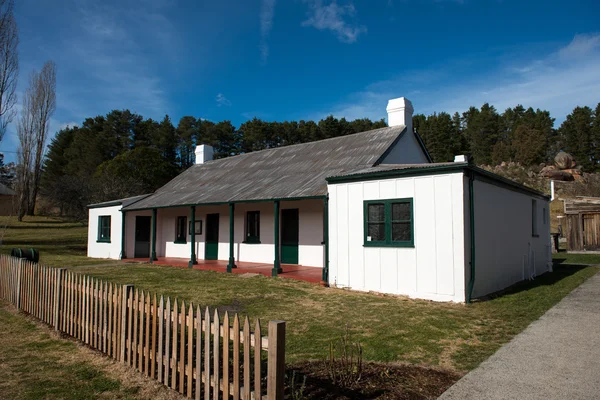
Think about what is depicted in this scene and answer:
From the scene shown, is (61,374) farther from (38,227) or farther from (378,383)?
(38,227)

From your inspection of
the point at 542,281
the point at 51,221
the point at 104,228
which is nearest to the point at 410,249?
the point at 542,281

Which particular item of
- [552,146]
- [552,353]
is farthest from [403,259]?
[552,146]

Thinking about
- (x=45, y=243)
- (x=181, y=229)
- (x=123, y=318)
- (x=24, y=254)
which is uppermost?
(x=181, y=229)

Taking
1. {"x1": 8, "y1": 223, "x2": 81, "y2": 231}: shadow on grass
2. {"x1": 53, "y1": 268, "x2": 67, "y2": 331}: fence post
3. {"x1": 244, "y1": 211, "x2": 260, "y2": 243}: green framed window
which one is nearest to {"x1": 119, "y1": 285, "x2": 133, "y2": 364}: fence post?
{"x1": 53, "y1": 268, "x2": 67, "y2": 331}: fence post

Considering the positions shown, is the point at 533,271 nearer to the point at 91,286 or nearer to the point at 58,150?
the point at 91,286

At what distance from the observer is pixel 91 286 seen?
5.52 m

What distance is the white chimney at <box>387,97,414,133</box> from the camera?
15.4 meters

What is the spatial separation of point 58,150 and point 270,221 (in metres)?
46.7

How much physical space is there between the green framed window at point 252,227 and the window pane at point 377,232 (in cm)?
706

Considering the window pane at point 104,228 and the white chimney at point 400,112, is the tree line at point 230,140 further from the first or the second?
the white chimney at point 400,112

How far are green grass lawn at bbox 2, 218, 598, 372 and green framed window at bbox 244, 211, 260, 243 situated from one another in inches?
119

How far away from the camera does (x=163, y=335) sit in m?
4.27

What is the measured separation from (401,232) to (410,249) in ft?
1.48

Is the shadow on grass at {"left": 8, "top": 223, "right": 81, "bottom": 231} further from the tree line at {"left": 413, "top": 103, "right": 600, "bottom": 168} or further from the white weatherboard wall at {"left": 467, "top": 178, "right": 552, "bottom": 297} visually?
the tree line at {"left": 413, "top": 103, "right": 600, "bottom": 168}
